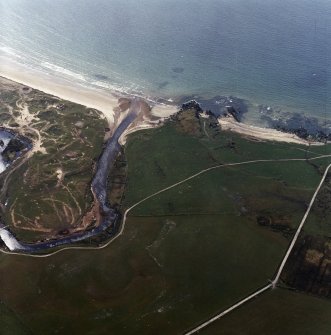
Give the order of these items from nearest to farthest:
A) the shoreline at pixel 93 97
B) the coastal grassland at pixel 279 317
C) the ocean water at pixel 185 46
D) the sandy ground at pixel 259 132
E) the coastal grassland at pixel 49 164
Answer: the coastal grassland at pixel 279 317 < the coastal grassland at pixel 49 164 < the sandy ground at pixel 259 132 < the shoreline at pixel 93 97 < the ocean water at pixel 185 46

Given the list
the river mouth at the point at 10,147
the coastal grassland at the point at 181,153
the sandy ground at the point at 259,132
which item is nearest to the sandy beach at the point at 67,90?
the coastal grassland at the point at 181,153

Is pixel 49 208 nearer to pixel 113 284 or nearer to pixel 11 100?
pixel 113 284

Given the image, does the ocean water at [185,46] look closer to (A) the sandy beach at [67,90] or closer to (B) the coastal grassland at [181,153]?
(A) the sandy beach at [67,90]

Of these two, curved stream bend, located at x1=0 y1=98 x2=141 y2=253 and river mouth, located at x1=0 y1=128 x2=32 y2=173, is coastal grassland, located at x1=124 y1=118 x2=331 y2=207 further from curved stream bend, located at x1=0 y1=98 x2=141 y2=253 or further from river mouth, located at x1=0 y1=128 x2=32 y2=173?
river mouth, located at x1=0 y1=128 x2=32 y2=173

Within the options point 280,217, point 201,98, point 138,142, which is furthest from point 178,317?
point 201,98

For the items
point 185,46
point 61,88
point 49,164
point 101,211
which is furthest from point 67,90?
point 101,211

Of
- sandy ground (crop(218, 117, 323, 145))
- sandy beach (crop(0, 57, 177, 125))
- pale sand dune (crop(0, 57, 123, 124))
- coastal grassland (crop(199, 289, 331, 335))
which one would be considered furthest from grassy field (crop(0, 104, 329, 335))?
pale sand dune (crop(0, 57, 123, 124))

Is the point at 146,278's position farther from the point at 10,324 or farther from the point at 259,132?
the point at 259,132
